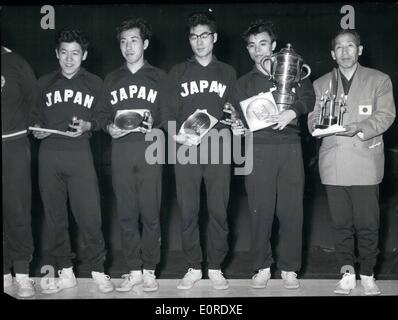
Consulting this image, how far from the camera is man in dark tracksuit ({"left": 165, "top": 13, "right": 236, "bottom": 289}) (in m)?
3.33

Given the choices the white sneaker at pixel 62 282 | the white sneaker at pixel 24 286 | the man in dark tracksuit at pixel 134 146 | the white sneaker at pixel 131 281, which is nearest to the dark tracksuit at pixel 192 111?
the man in dark tracksuit at pixel 134 146

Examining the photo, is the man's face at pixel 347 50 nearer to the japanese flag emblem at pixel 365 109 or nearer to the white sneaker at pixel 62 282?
the japanese flag emblem at pixel 365 109

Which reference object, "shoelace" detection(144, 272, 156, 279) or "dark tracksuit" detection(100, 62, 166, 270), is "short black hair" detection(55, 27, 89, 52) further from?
"shoelace" detection(144, 272, 156, 279)

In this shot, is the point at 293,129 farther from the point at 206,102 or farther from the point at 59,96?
the point at 59,96

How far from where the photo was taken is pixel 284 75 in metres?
3.29

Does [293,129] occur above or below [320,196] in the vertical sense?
above

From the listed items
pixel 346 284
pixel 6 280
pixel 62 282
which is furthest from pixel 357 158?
pixel 6 280

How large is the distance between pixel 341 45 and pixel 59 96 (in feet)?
5.60

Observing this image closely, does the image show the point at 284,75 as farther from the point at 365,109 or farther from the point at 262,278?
the point at 262,278

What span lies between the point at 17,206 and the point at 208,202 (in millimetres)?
1168

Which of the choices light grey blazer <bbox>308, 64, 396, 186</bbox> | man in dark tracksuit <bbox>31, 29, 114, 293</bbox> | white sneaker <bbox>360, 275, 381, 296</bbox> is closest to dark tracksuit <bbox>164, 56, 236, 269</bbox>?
man in dark tracksuit <bbox>31, 29, 114, 293</bbox>

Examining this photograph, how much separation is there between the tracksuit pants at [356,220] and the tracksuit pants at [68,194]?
142 centimetres
